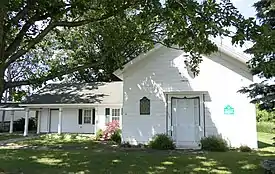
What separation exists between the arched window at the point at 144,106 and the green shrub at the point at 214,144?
3497 millimetres

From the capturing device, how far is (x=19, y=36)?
9.98 m

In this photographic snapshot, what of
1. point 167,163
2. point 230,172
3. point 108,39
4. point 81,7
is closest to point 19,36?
point 81,7

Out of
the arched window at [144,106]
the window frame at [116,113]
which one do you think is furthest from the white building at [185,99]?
the window frame at [116,113]

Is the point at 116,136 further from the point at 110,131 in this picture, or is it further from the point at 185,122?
the point at 185,122

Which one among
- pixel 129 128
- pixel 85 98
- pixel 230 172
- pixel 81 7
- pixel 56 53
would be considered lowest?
pixel 230 172

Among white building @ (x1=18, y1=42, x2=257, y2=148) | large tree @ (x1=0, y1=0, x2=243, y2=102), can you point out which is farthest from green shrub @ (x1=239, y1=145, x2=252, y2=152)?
large tree @ (x1=0, y1=0, x2=243, y2=102)

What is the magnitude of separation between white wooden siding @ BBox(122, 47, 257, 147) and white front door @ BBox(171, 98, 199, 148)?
2.00ft

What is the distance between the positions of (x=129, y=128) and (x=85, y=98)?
11622mm

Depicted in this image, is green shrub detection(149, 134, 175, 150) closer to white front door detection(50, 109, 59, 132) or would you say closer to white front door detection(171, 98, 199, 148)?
white front door detection(171, 98, 199, 148)

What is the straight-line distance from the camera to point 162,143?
1559 centimetres

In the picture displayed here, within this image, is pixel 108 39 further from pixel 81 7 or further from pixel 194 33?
pixel 194 33

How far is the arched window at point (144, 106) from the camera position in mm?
16969

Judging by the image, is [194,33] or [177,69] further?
[177,69]

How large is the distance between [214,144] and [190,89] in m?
3.22
